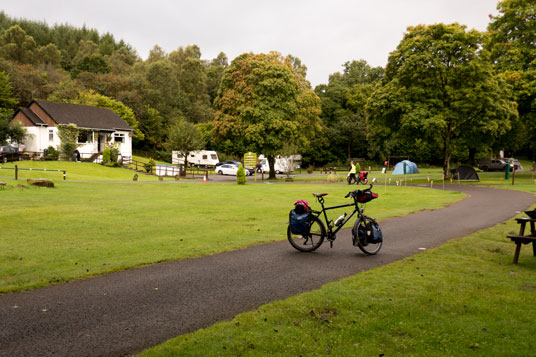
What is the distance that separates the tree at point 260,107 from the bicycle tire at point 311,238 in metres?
28.8

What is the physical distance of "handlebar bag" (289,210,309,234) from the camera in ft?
27.8

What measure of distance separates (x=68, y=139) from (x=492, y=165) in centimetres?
5578

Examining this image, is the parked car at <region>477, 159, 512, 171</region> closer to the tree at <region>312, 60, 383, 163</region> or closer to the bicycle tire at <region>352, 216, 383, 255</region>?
the tree at <region>312, 60, 383, 163</region>

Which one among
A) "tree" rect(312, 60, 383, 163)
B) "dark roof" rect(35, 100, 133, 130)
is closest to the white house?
"dark roof" rect(35, 100, 133, 130)

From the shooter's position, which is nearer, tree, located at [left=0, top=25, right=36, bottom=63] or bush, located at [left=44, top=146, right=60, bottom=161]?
bush, located at [left=44, top=146, right=60, bottom=161]

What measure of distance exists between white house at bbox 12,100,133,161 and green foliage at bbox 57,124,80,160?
0.86 m

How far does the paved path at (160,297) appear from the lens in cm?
441

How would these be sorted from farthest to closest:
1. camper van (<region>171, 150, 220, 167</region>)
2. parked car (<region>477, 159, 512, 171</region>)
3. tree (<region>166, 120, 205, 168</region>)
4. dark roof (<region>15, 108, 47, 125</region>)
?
camper van (<region>171, 150, 220, 167</region>), parked car (<region>477, 159, 512, 171</region>), tree (<region>166, 120, 205, 168</region>), dark roof (<region>15, 108, 47, 125</region>)

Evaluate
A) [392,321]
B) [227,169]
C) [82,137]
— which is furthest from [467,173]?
[82,137]

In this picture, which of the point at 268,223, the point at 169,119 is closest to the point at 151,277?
the point at 268,223

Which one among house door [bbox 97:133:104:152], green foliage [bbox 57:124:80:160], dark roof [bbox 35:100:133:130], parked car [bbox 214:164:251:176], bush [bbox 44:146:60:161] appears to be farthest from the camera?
house door [bbox 97:133:104:152]

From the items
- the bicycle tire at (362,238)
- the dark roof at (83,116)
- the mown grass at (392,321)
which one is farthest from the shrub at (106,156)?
the mown grass at (392,321)

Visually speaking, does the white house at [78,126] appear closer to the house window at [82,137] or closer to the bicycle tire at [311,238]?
the house window at [82,137]

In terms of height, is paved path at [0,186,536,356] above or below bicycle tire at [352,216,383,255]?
below
